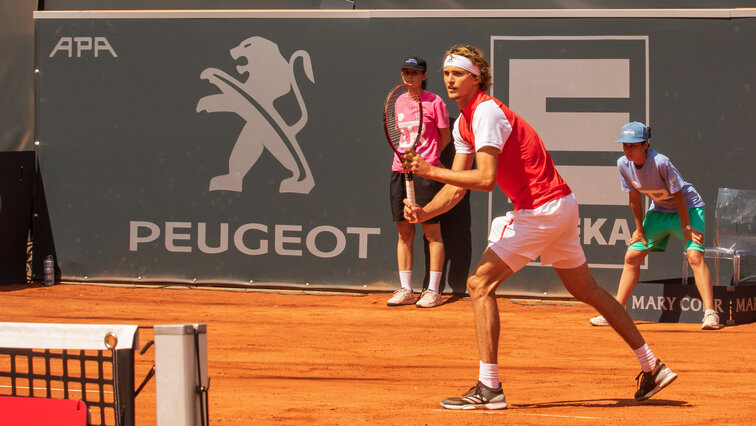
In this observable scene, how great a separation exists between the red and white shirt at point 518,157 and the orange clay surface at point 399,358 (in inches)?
42.3

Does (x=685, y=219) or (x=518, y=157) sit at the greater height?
(x=518, y=157)

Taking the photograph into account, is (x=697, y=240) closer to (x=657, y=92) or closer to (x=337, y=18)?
(x=657, y=92)

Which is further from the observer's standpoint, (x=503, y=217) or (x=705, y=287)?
(x=705, y=287)

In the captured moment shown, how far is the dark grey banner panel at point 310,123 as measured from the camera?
348 inches

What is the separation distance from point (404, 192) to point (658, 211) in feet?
7.39

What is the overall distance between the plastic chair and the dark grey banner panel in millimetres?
216

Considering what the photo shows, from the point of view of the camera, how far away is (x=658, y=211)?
25.6 ft

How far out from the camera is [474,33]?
906 cm

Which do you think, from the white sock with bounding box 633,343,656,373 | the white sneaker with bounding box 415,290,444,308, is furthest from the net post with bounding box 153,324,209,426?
the white sneaker with bounding box 415,290,444,308

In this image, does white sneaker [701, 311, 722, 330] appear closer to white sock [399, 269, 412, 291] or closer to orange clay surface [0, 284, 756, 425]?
orange clay surface [0, 284, 756, 425]

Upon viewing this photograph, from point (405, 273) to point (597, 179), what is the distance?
195 cm

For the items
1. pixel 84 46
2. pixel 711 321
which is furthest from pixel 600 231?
pixel 84 46

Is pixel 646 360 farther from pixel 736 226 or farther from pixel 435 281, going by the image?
pixel 736 226

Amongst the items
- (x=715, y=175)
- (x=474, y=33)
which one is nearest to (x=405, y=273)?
(x=474, y=33)
